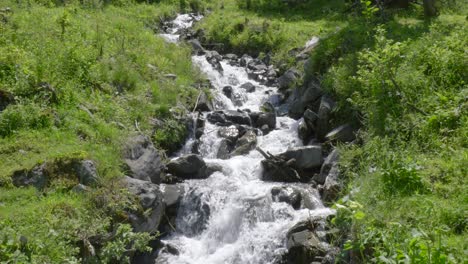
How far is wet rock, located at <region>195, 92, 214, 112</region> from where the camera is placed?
1530 cm

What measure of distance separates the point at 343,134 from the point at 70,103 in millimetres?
7156

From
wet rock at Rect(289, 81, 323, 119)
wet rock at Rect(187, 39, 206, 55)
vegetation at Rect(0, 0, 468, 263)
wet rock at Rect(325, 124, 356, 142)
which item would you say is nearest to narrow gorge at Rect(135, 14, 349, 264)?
wet rock at Rect(289, 81, 323, 119)

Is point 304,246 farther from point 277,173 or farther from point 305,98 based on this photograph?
point 305,98

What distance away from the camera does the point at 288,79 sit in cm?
1664

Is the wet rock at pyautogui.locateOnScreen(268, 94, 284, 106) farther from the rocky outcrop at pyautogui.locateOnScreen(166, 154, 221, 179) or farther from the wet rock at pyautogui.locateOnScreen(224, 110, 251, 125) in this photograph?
the rocky outcrop at pyautogui.locateOnScreen(166, 154, 221, 179)

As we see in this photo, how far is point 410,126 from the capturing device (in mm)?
9438

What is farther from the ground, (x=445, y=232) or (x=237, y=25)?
(x=445, y=232)

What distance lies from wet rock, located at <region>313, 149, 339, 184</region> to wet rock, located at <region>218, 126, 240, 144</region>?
3280 millimetres

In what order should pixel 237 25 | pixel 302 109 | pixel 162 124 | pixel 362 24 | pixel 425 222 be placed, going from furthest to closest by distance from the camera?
pixel 237 25, pixel 362 24, pixel 302 109, pixel 162 124, pixel 425 222

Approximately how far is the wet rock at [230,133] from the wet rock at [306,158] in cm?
235

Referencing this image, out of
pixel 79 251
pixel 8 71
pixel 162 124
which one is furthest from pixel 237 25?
pixel 79 251

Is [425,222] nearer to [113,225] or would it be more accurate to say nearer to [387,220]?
[387,220]

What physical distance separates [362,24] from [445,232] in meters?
12.5

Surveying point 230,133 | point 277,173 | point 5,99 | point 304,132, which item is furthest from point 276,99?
point 5,99
